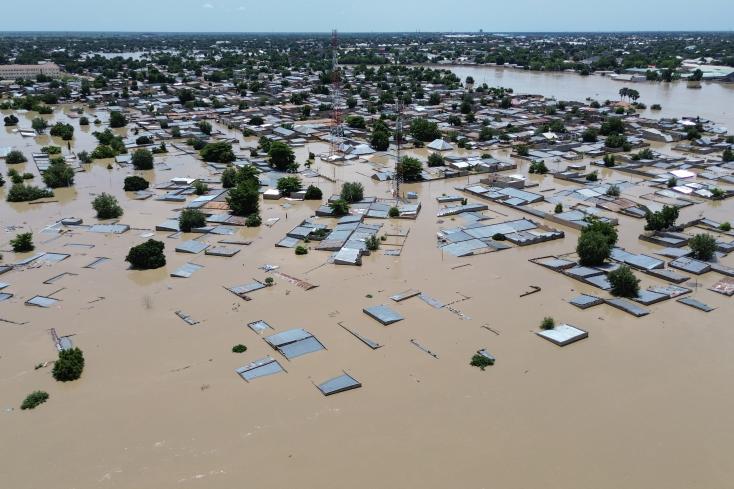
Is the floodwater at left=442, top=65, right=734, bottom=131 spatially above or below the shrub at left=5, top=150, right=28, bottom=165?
above

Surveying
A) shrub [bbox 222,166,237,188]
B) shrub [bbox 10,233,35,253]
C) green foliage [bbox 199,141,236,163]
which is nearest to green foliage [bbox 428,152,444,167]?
shrub [bbox 222,166,237,188]

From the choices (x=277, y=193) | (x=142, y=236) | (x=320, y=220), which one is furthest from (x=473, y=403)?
(x=277, y=193)

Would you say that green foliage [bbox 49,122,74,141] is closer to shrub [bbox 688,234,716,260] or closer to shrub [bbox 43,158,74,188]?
shrub [bbox 43,158,74,188]

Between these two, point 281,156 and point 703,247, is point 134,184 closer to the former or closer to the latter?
point 281,156

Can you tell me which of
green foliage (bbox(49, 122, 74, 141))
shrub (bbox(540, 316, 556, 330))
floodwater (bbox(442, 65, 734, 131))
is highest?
floodwater (bbox(442, 65, 734, 131))

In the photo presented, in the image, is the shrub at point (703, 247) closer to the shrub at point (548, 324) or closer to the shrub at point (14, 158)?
the shrub at point (548, 324)

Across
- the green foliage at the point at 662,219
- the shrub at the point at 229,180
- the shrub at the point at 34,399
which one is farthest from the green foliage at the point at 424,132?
the shrub at the point at 34,399

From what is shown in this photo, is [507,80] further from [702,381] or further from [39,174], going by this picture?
[702,381]
